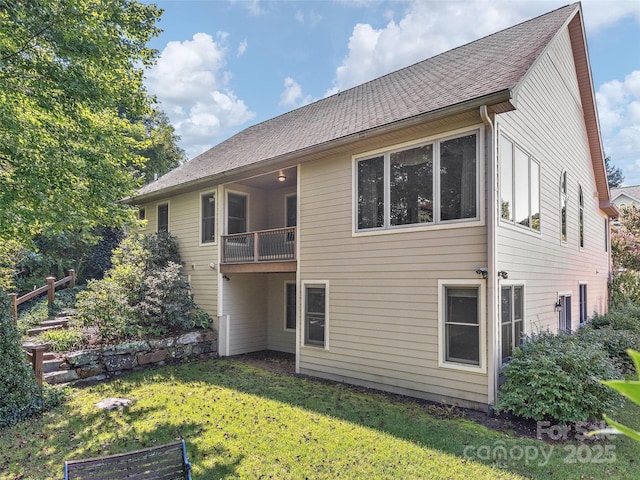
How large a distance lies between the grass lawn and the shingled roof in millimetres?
5063

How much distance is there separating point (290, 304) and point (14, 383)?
700cm

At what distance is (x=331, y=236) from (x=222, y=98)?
90.2 feet

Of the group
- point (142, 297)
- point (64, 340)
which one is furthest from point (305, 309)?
point (64, 340)

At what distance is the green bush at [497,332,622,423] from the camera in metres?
5.62

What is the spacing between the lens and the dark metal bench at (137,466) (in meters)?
3.60

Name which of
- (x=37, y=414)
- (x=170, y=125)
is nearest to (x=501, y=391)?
(x=37, y=414)

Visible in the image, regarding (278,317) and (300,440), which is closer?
(300,440)

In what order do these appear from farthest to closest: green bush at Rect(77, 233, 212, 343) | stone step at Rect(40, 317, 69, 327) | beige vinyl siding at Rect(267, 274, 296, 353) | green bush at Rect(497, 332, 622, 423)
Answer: beige vinyl siding at Rect(267, 274, 296, 353) → stone step at Rect(40, 317, 69, 327) → green bush at Rect(77, 233, 212, 343) → green bush at Rect(497, 332, 622, 423)

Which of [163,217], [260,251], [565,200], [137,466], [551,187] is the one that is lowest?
[137,466]

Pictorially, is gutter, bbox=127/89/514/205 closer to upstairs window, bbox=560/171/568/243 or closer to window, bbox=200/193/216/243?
window, bbox=200/193/216/243

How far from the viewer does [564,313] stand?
1040 cm

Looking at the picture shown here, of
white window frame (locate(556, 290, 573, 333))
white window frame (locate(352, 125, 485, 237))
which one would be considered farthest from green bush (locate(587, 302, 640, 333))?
white window frame (locate(352, 125, 485, 237))

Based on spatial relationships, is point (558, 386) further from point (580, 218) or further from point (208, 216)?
point (208, 216)

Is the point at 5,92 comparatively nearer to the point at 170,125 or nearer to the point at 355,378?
the point at 355,378
